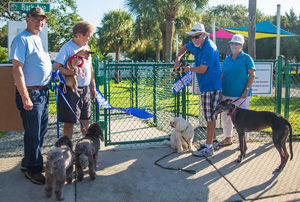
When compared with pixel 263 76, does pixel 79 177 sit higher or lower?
lower

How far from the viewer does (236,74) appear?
14.5 ft

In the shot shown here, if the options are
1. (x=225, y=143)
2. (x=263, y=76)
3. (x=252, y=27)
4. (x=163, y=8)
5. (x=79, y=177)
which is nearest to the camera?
(x=79, y=177)

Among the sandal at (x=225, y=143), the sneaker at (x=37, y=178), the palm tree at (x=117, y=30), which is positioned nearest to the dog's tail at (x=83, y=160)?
the sneaker at (x=37, y=178)

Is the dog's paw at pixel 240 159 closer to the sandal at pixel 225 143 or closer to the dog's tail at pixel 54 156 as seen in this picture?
the sandal at pixel 225 143

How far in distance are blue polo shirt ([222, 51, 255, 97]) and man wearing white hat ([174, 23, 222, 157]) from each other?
355 millimetres

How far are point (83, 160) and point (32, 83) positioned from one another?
1.13 metres

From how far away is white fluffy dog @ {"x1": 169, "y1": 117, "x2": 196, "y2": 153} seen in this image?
172 inches

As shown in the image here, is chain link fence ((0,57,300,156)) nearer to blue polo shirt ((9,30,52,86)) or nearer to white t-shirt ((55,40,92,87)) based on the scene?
white t-shirt ((55,40,92,87))

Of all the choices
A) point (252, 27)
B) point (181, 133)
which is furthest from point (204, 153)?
point (252, 27)

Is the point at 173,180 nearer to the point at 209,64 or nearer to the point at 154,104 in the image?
the point at 209,64

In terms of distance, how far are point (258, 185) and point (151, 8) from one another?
50.4 feet

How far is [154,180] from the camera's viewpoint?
345cm

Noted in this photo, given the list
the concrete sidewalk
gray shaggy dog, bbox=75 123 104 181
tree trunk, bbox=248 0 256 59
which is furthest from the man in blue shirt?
tree trunk, bbox=248 0 256 59

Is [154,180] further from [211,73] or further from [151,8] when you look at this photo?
[151,8]
